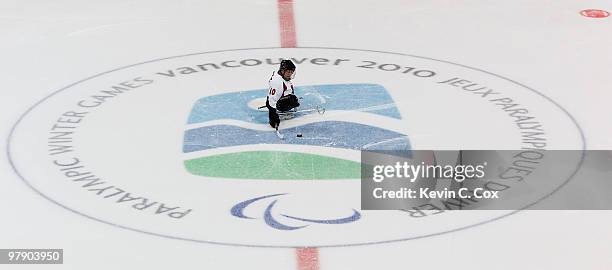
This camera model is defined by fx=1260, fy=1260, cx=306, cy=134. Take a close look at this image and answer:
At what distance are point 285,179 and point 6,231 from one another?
1317mm

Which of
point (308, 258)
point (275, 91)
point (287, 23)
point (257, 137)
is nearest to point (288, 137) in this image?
point (257, 137)

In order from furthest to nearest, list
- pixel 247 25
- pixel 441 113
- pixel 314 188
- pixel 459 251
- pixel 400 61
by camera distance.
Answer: pixel 247 25, pixel 400 61, pixel 441 113, pixel 314 188, pixel 459 251

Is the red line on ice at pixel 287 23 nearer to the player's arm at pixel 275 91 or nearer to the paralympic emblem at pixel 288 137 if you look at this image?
the paralympic emblem at pixel 288 137

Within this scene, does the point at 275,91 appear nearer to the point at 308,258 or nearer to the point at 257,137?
the point at 257,137

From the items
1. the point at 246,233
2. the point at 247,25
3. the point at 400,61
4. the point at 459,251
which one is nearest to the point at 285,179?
the point at 246,233

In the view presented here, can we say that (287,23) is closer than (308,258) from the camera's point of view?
No

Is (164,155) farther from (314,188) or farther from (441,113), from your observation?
(441,113)

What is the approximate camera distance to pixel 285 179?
235 inches

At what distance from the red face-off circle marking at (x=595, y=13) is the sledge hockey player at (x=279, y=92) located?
117 inches

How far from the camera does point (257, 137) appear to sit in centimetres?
652

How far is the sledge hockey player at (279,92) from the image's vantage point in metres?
6.58

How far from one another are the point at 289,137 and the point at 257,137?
167 millimetres

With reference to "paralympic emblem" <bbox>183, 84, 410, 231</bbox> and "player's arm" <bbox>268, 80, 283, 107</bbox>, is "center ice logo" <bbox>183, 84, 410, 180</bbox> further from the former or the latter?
"player's arm" <bbox>268, 80, 283, 107</bbox>

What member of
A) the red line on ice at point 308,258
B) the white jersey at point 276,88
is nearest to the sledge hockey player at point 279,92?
the white jersey at point 276,88
